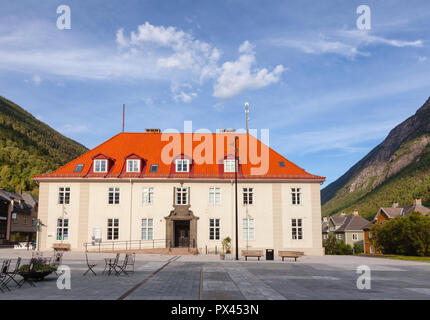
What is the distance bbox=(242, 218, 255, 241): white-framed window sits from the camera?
40156 millimetres

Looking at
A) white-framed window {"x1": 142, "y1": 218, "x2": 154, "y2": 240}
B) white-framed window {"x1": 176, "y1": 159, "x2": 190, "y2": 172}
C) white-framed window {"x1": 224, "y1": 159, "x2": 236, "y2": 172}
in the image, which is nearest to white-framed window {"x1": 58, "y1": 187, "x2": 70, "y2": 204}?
white-framed window {"x1": 142, "y1": 218, "x2": 154, "y2": 240}

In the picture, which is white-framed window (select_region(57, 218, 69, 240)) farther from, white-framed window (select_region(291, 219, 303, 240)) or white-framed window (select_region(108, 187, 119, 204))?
white-framed window (select_region(291, 219, 303, 240))

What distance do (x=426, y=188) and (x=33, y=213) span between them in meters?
112

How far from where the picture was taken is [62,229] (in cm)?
3975

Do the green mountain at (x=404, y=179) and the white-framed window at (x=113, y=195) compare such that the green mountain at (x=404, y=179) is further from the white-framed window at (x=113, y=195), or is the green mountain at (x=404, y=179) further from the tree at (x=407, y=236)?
the white-framed window at (x=113, y=195)

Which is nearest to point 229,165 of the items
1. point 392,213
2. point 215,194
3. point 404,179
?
point 215,194

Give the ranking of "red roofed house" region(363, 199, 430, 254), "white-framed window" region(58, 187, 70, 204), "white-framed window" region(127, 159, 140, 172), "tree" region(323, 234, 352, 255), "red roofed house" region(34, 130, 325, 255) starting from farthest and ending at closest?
"red roofed house" region(363, 199, 430, 254) < "tree" region(323, 234, 352, 255) < "white-framed window" region(127, 159, 140, 172) < "white-framed window" region(58, 187, 70, 204) < "red roofed house" region(34, 130, 325, 255)

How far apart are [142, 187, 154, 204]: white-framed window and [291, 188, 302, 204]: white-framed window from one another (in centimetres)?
1433

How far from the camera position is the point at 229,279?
17.3 meters

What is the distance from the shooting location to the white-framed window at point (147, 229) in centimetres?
3994

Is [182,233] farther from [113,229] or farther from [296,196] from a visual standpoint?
[296,196]

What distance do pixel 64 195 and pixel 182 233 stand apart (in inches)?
493
